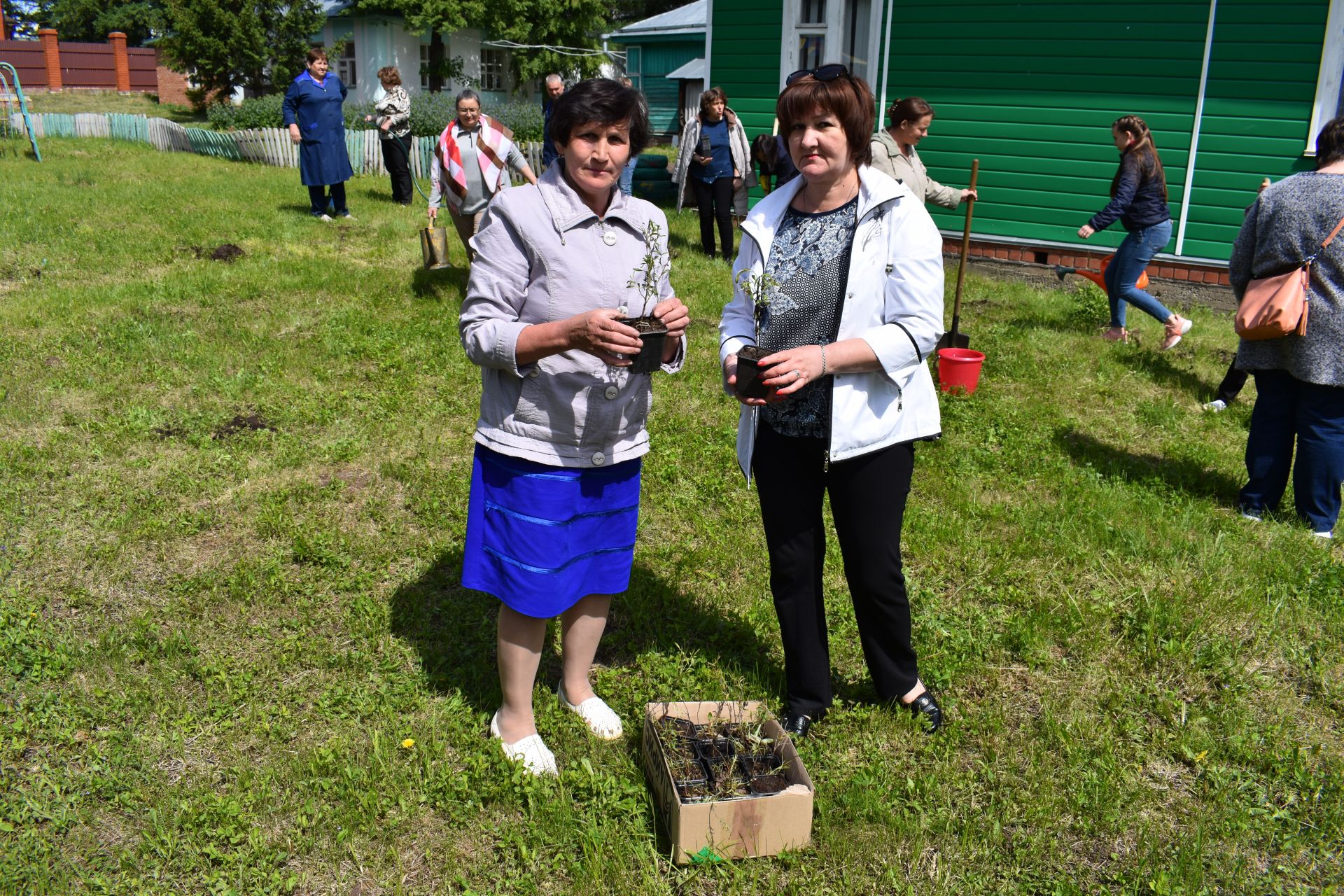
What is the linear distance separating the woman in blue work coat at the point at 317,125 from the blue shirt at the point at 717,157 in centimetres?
440

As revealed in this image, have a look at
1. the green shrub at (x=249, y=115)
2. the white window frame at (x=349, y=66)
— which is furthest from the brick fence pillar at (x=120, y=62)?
the green shrub at (x=249, y=115)

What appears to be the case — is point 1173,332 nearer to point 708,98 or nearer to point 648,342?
point 708,98

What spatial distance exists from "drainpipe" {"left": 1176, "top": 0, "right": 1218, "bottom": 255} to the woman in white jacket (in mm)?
8950

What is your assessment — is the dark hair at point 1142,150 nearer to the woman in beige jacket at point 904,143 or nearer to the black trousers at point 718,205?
the woman in beige jacket at point 904,143

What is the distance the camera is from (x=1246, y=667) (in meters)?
3.87

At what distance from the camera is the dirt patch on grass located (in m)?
5.88

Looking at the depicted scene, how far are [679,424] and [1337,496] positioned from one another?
11.7 ft

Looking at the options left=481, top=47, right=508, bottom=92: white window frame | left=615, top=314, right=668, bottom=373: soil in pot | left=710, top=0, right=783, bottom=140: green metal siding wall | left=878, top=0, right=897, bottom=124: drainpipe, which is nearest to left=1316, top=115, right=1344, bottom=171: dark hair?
left=615, top=314, right=668, bottom=373: soil in pot

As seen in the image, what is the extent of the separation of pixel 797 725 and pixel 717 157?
8.85 meters

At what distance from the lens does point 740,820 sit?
2.80m

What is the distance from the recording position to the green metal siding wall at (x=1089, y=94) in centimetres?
978

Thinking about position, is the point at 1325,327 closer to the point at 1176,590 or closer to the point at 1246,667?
the point at 1176,590

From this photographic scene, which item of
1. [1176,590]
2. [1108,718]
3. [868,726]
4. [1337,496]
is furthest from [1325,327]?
[868,726]

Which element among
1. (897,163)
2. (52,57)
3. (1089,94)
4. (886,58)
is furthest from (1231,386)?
(52,57)
